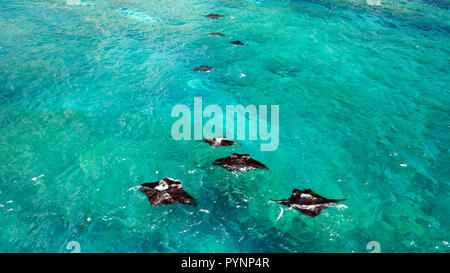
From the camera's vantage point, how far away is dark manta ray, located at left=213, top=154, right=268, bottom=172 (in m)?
6.46

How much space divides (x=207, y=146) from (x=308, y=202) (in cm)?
296

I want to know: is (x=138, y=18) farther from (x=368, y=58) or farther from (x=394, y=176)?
(x=394, y=176)

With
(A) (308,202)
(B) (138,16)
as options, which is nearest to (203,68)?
(A) (308,202)

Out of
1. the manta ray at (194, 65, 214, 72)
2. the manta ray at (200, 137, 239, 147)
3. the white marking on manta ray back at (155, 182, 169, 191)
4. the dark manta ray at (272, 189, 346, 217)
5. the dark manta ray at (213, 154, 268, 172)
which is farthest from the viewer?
the manta ray at (194, 65, 214, 72)

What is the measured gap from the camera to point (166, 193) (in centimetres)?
560

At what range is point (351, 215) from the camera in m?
5.66

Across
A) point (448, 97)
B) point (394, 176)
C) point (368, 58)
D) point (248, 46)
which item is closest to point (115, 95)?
point (248, 46)

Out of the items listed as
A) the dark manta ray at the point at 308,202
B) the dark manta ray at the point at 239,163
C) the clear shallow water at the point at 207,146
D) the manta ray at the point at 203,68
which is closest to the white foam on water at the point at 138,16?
the clear shallow water at the point at 207,146

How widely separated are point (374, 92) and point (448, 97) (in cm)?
259

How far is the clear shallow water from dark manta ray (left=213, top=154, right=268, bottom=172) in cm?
22

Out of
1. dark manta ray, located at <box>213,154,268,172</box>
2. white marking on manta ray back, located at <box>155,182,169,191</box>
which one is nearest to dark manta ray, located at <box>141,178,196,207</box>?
white marking on manta ray back, located at <box>155,182,169,191</box>

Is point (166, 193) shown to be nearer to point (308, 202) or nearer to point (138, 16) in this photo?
point (308, 202)

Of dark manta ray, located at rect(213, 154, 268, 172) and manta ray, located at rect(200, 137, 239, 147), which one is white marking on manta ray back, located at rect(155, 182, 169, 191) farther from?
manta ray, located at rect(200, 137, 239, 147)
